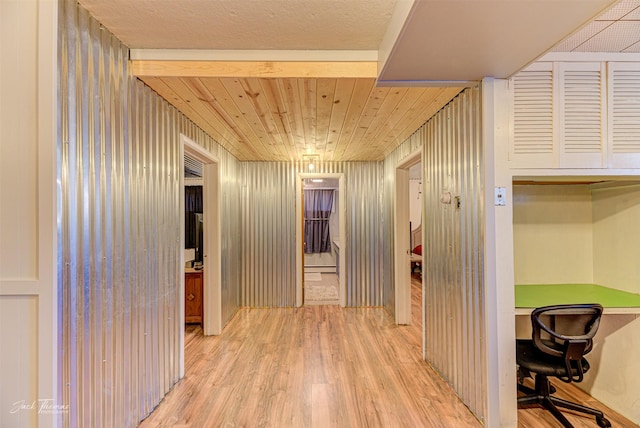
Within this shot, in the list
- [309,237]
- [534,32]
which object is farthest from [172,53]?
[309,237]

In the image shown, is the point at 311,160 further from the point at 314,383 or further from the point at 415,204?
the point at 415,204

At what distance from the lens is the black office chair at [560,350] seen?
1876 mm

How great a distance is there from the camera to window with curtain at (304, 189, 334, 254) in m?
8.40

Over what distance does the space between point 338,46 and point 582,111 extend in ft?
5.65

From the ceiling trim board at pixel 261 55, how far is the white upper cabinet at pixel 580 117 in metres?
1.11

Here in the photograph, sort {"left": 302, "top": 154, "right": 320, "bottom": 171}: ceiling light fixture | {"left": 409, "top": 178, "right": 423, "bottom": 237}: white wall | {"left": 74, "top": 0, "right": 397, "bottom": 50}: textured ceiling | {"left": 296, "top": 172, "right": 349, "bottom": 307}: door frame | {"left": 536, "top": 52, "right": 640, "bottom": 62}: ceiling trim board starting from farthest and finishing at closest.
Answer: {"left": 409, "top": 178, "right": 423, "bottom": 237}: white wall
{"left": 296, "top": 172, "right": 349, "bottom": 307}: door frame
{"left": 302, "top": 154, "right": 320, "bottom": 171}: ceiling light fixture
{"left": 536, "top": 52, "right": 640, "bottom": 62}: ceiling trim board
{"left": 74, "top": 0, "right": 397, "bottom": 50}: textured ceiling

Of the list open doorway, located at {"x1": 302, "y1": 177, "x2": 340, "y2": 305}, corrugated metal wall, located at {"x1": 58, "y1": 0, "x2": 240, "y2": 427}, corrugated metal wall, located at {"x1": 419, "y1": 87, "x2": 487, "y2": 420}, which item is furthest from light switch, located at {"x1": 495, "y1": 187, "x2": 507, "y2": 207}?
open doorway, located at {"x1": 302, "y1": 177, "x2": 340, "y2": 305}

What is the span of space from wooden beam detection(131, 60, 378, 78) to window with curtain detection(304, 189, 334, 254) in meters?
6.41

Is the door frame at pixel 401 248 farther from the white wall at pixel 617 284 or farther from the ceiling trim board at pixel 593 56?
the ceiling trim board at pixel 593 56

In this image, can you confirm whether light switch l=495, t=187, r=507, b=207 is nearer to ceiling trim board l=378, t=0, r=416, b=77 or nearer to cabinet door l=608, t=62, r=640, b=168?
cabinet door l=608, t=62, r=640, b=168

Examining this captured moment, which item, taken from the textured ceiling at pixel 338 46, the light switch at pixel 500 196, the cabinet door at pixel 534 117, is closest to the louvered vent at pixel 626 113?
the textured ceiling at pixel 338 46

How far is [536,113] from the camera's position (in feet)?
6.63

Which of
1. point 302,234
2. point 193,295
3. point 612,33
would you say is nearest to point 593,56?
point 612,33

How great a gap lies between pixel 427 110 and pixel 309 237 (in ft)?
20.2
